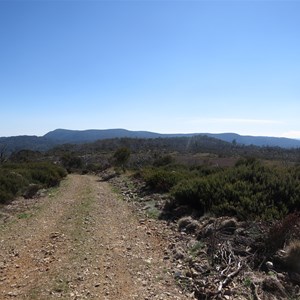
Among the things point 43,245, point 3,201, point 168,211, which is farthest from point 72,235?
point 3,201

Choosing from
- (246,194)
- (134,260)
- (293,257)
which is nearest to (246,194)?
(246,194)

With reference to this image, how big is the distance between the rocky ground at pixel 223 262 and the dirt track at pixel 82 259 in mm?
387

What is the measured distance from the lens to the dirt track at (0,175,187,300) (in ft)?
19.3

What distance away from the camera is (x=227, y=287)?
5.95 m

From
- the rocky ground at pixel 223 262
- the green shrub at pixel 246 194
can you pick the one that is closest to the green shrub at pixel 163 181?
the green shrub at pixel 246 194

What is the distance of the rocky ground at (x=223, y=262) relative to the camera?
584 centimetres

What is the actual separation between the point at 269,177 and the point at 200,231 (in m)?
4.45

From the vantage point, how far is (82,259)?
293 inches

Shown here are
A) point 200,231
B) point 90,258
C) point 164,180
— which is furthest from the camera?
point 164,180

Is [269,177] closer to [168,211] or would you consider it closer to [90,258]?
[168,211]

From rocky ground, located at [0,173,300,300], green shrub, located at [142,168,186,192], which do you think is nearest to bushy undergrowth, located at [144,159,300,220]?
rocky ground, located at [0,173,300,300]

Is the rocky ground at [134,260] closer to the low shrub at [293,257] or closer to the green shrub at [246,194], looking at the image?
the low shrub at [293,257]

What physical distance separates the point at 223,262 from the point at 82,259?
3.22 meters

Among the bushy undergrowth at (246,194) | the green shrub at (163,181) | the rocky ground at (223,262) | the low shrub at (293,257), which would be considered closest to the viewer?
the rocky ground at (223,262)
